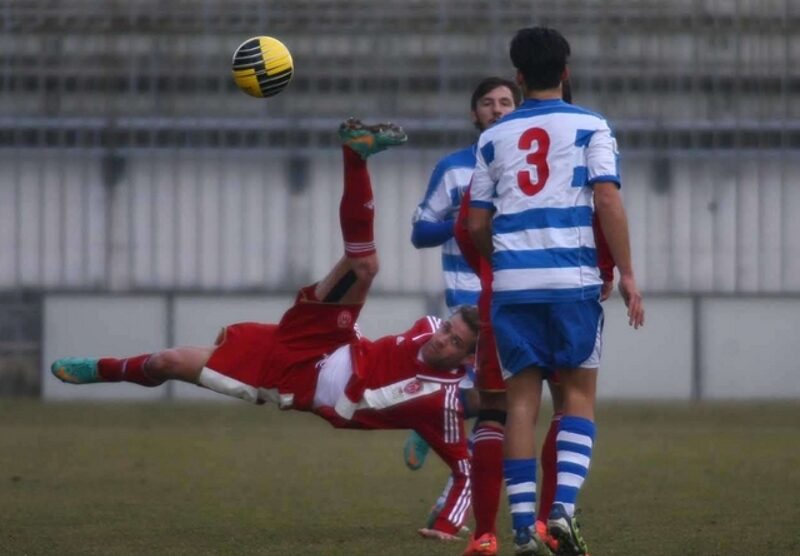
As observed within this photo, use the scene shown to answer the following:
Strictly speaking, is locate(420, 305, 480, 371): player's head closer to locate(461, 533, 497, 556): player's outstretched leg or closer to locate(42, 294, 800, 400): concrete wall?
locate(461, 533, 497, 556): player's outstretched leg

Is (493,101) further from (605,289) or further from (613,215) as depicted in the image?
(613,215)

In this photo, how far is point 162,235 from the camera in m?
16.5

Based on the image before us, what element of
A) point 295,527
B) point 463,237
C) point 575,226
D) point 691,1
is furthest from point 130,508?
point 691,1

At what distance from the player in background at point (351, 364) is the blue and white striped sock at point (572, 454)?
118 centimetres

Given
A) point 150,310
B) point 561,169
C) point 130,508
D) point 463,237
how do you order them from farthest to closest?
point 150,310, point 130,508, point 463,237, point 561,169

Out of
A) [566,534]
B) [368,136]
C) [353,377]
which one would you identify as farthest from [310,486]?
[566,534]

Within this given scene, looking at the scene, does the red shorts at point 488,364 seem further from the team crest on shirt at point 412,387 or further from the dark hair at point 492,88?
the dark hair at point 492,88

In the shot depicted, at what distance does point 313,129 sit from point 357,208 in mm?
9475

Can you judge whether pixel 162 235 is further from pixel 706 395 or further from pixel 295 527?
pixel 295 527

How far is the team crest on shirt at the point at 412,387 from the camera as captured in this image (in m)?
7.05

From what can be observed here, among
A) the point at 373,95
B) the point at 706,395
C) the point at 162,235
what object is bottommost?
the point at 706,395

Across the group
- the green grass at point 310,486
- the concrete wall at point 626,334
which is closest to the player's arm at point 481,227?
the green grass at point 310,486

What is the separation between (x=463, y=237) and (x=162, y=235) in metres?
10.5

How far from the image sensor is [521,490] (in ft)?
18.7
